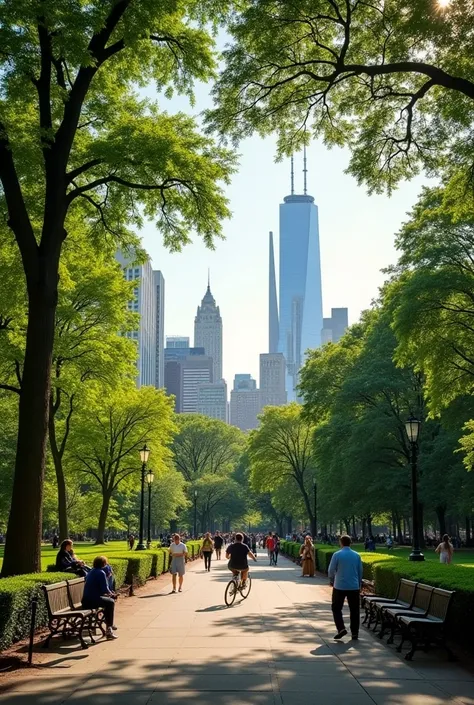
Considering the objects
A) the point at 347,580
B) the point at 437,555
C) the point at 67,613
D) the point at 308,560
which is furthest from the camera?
the point at 437,555

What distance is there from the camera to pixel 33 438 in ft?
47.3

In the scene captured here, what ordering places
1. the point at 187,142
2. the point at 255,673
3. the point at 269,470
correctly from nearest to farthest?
the point at 255,673 < the point at 187,142 < the point at 269,470

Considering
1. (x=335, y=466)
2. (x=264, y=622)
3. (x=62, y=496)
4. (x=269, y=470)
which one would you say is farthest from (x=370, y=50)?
(x=269, y=470)

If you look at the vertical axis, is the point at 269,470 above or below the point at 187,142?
below

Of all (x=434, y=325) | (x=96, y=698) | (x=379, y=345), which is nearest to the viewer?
(x=96, y=698)

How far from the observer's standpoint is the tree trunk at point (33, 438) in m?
14.1

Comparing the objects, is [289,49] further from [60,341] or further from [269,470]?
[269,470]

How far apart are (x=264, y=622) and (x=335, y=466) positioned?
30.0m

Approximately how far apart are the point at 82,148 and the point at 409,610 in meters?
13.2

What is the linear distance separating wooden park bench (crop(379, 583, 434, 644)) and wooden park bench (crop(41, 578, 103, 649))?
15.4ft

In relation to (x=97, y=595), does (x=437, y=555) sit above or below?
below

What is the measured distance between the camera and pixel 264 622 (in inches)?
561

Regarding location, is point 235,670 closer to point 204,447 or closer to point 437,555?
point 437,555

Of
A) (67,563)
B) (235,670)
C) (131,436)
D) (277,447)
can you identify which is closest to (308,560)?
(67,563)
